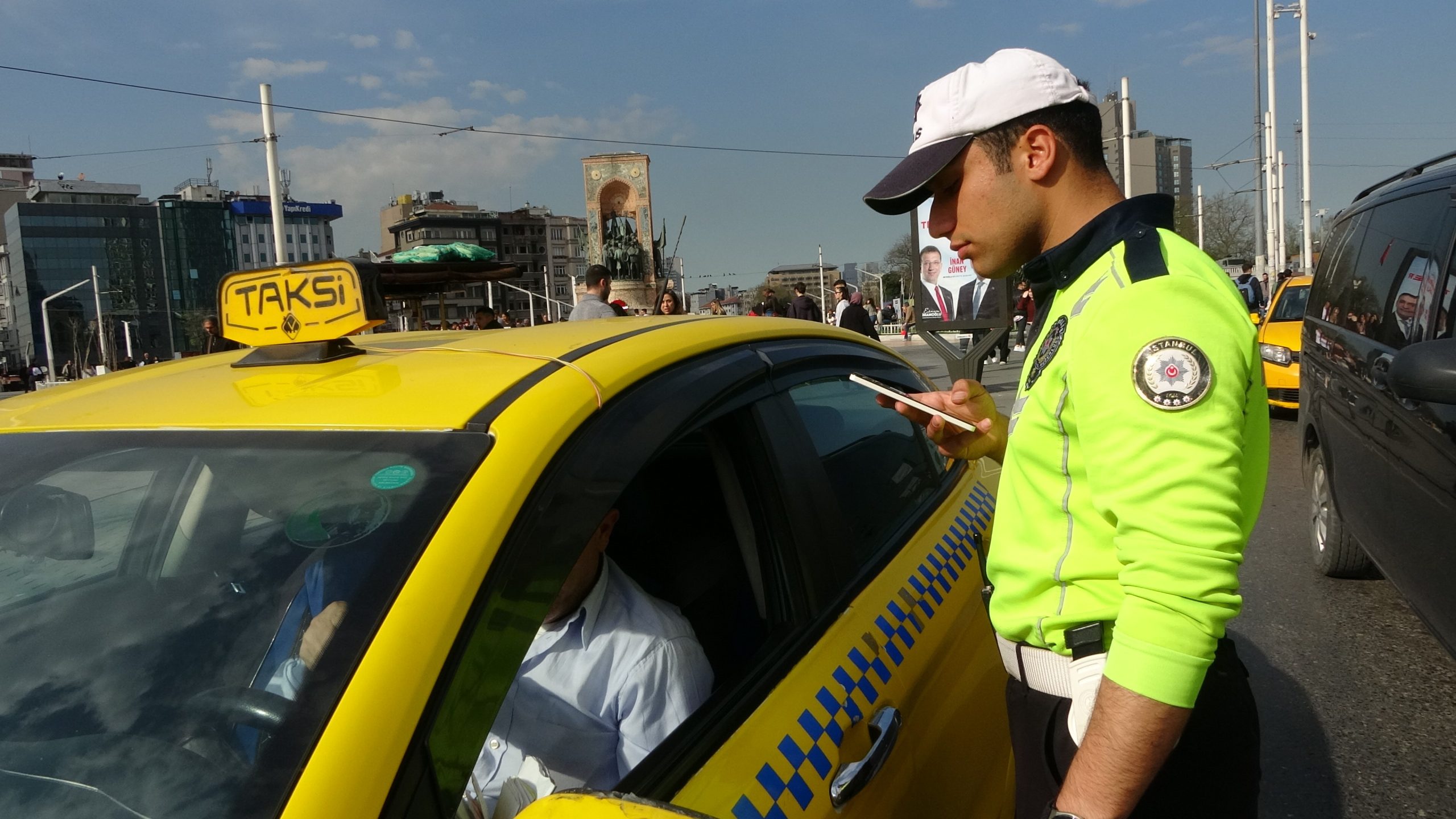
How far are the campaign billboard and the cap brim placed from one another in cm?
921

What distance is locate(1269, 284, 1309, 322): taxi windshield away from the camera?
38.5ft

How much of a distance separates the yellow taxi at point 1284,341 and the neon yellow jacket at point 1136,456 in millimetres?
9432

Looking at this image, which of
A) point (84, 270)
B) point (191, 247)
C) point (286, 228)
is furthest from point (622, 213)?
point (286, 228)

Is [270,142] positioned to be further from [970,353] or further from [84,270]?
[84,270]

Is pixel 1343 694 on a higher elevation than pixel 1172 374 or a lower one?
lower

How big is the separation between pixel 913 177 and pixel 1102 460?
57 cm

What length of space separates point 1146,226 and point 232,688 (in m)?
1.39

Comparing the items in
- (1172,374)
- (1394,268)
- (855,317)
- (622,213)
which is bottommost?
(855,317)

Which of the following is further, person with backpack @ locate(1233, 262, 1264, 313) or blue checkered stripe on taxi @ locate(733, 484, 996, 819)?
person with backpack @ locate(1233, 262, 1264, 313)

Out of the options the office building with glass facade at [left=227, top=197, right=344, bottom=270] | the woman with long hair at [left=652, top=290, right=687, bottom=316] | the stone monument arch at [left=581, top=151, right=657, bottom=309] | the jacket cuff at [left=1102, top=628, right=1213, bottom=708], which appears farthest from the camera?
the office building with glass facade at [left=227, top=197, right=344, bottom=270]

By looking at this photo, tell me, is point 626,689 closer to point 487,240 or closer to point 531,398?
point 531,398

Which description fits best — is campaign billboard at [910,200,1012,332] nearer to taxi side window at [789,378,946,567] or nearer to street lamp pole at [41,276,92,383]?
taxi side window at [789,378,946,567]

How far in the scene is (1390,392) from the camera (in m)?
3.67

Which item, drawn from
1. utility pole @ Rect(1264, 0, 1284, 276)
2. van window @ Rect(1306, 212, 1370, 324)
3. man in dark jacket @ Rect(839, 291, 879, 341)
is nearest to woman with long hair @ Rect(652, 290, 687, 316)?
man in dark jacket @ Rect(839, 291, 879, 341)
